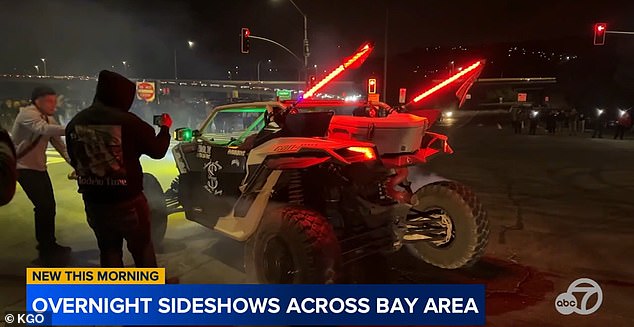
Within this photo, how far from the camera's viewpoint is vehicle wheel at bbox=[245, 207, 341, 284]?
12.6ft

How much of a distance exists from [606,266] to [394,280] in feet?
8.17

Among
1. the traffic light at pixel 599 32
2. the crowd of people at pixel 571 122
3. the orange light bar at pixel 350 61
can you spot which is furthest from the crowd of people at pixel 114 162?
the crowd of people at pixel 571 122

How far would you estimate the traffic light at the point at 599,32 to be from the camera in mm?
24953

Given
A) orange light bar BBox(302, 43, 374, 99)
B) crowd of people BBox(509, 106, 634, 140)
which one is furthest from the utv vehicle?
crowd of people BBox(509, 106, 634, 140)

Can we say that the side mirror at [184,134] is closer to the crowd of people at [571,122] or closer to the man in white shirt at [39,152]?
the man in white shirt at [39,152]

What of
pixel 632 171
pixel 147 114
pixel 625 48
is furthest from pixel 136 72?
pixel 632 171

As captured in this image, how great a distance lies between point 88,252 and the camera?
5.77 meters

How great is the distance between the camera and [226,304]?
148 inches

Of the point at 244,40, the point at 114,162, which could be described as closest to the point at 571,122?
the point at 244,40

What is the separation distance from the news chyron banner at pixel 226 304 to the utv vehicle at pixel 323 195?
0.71 ft

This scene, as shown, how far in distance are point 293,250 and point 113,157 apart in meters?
1.55

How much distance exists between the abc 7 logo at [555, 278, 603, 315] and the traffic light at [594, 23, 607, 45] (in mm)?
24408

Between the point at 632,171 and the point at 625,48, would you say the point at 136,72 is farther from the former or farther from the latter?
the point at 632,171

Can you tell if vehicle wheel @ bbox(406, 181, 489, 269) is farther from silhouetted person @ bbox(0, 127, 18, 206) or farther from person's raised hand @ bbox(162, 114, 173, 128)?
silhouetted person @ bbox(0, 127, 18, 206)
